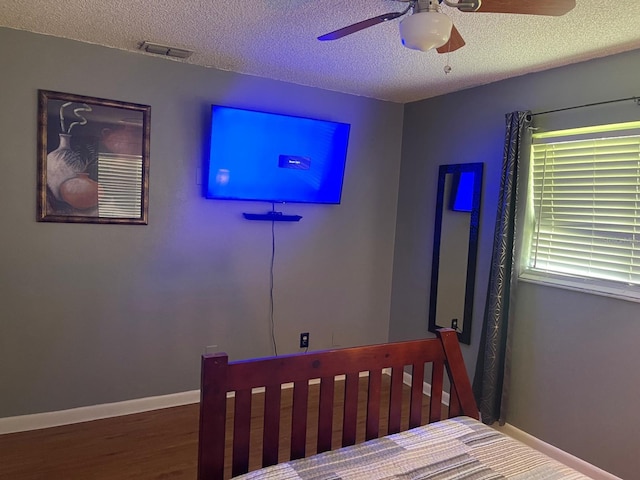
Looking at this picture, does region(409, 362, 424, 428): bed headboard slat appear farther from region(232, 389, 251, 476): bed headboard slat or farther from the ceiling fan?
the ceiling fan

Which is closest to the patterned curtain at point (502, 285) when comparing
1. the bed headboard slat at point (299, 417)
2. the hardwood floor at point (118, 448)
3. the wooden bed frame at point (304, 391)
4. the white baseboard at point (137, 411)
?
the white baseboard at point (137, 411)

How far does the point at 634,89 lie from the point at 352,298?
2419 millimetres

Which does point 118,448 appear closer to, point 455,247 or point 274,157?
point 274,157

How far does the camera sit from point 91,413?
9.96ft

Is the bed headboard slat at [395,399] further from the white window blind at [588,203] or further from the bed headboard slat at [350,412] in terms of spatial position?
the white window blind at [588,203]

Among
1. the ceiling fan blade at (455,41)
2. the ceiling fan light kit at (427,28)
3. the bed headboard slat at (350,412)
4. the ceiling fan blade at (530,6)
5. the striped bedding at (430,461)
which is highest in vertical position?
the ceiling fan blade at (530,6)

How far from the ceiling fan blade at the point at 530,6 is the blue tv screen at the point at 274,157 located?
1.86 meters

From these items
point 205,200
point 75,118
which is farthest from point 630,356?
point 75,118

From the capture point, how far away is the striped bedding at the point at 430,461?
1496 millimetres

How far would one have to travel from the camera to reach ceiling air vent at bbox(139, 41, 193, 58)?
2805mm

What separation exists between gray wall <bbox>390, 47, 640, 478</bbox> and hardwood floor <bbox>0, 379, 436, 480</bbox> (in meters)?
0.92

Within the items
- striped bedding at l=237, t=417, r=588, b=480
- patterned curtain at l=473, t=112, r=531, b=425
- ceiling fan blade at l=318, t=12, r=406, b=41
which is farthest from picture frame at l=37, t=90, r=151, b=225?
patterned curtain at l=473, t=112, r=531, b=425

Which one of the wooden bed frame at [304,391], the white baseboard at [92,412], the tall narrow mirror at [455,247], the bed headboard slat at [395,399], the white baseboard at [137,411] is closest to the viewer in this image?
the wooden bed frame at [304,391]

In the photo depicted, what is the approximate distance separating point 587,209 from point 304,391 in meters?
2.07
